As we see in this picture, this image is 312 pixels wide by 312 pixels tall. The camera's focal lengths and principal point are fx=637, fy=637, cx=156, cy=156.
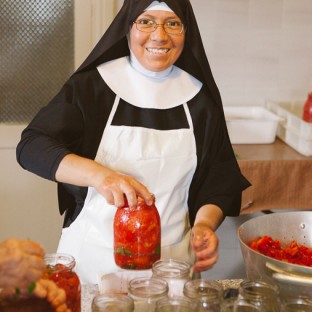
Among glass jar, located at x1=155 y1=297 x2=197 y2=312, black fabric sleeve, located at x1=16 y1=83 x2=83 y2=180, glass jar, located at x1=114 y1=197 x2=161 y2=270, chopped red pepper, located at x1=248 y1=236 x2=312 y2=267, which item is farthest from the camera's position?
black fabric sleeve, located at x1=16 y1=83 x2=83 y2=180

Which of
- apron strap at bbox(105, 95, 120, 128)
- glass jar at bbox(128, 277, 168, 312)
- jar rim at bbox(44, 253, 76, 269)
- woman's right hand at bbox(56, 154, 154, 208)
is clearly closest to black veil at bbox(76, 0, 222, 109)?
apron strap at bbox(105, 95, 120, 128)

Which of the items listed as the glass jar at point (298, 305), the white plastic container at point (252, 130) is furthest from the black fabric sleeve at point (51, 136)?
the white plastic container at point (252, 130)

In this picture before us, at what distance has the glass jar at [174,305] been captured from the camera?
1.18 metres

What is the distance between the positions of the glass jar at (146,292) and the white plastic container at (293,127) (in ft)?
5.68

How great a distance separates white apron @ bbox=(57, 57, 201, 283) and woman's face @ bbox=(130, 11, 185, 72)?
0.16 meters

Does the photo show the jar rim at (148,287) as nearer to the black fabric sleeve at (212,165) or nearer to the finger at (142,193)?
the finger at (142,193)

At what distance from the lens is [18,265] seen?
1.08 metres

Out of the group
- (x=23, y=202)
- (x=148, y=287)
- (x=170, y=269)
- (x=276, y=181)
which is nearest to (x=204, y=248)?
(x=170, y=269)

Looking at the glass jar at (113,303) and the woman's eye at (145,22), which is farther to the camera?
the woman's eye at (145,22)

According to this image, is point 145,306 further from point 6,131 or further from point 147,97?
point 6,131

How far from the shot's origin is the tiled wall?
323cm

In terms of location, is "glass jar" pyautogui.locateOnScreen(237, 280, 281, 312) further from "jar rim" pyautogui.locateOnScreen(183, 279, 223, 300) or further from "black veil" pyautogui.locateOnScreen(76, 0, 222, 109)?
"black veil" pyautogui.locateOnScreen(76, 0, 222, 109)

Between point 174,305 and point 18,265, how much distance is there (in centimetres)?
30

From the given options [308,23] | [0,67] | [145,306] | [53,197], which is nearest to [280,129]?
[308,23]
